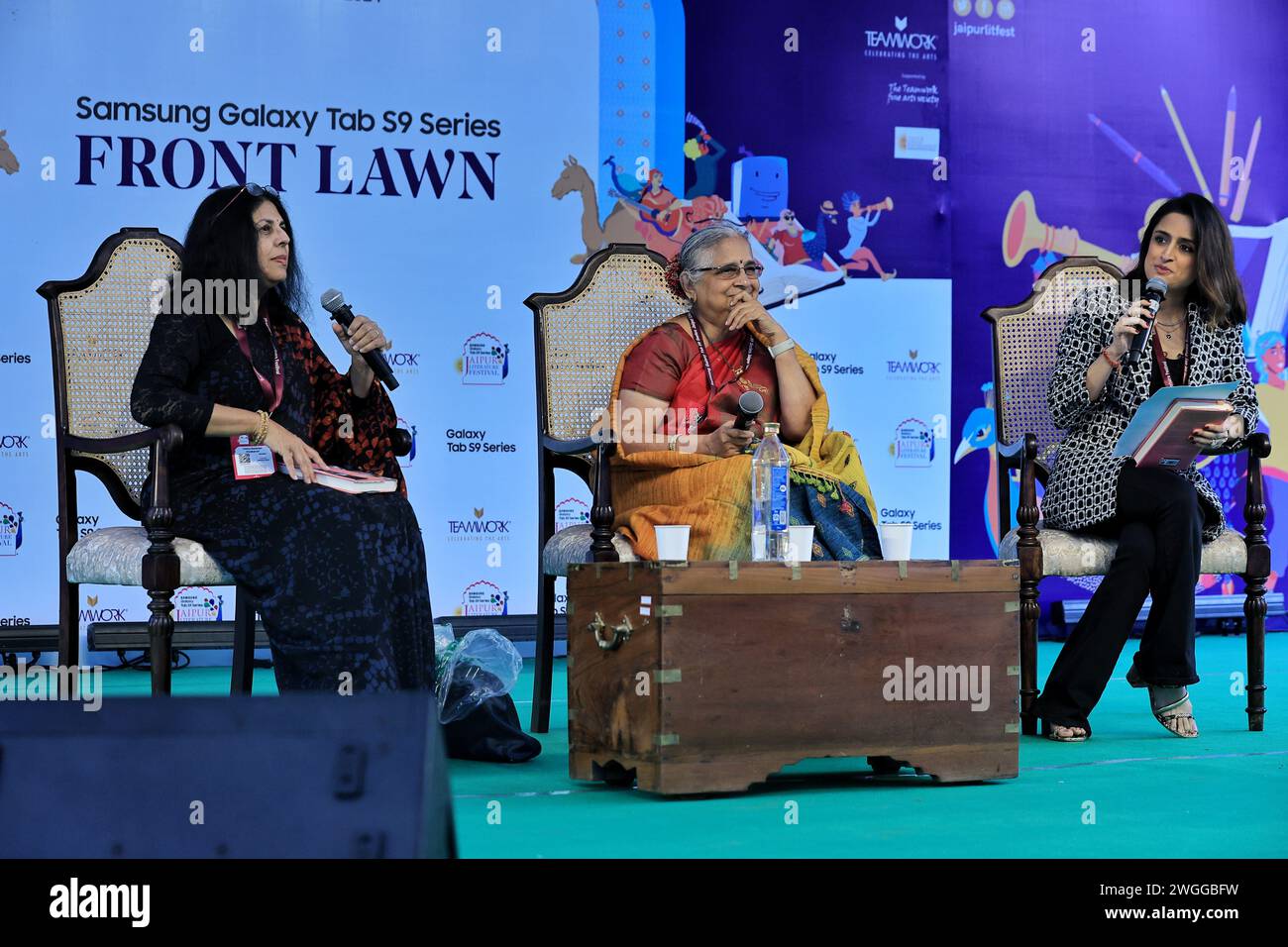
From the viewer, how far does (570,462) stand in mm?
4000

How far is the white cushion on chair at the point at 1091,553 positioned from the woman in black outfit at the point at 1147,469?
4cm

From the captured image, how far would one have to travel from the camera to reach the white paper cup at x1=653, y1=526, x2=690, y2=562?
116 inches

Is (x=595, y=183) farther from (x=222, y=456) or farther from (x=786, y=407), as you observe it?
(x=222, y=456)

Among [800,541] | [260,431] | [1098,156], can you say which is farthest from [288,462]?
[1098,156]

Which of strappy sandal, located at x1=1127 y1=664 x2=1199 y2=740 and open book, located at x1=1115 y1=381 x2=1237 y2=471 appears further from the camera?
strappy sandal, located at x1=1127 y1=664 x2=1199 y2=740

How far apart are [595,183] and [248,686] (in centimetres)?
284

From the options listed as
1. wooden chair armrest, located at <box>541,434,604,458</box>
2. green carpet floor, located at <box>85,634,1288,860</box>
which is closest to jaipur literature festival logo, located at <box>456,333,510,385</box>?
wooden chair armrest, located at <box>541,434,604,458</box>

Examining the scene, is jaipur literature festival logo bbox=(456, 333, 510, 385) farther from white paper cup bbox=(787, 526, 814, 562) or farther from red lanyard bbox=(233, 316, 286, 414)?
white paper cup bbox=(787, 526, 814, 562)

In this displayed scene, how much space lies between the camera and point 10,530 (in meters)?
5.19

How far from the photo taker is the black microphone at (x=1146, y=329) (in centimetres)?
368

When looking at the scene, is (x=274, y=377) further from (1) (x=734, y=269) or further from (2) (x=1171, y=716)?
(2) (x=1171, y=716)

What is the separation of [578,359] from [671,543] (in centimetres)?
116

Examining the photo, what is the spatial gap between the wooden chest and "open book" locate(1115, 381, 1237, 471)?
0.87 metres
